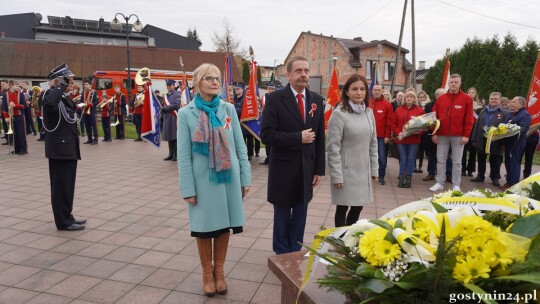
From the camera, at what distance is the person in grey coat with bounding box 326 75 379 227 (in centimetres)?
373

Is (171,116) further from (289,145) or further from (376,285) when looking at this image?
(376,285)

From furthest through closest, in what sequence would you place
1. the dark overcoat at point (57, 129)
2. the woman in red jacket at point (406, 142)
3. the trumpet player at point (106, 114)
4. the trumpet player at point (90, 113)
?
the trumpet player at point (106, 114) → the trumpet player at point (90, 113) → the woman in red jacket at point (406, 142) → the dark overcoat at point (57, 129)

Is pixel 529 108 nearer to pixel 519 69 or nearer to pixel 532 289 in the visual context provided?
pixel 532 289

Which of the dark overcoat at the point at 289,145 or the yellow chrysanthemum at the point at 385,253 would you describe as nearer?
the yellow chrysanthemum at the point at 385,253

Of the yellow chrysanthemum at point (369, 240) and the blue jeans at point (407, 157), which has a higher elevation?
the yellow chrysanthemum at point (369, 240)

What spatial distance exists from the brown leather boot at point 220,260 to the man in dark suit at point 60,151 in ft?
7.85

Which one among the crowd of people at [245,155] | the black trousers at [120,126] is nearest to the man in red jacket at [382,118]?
the crowd of people at [245,155]

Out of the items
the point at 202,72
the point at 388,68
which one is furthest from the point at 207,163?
the point at 388,68

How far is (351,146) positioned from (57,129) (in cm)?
352

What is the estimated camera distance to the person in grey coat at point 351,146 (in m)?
3.73

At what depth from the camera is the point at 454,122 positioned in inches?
265

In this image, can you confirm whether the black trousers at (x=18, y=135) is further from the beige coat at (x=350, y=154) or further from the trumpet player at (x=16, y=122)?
the beige coat at (x=350, y=154)

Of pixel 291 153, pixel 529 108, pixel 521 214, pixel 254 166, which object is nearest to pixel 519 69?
pixel 529 108

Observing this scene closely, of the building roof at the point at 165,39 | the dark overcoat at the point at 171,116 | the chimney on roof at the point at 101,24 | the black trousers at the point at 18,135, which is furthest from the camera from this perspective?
the building roof at the point at 165,39
